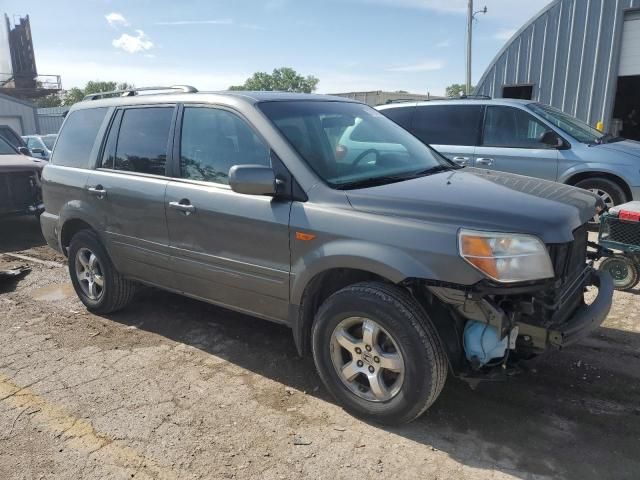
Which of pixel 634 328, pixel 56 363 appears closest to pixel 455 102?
pixel 634 328

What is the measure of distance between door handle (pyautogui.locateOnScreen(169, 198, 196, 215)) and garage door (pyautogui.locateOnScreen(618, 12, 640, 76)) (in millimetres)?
12531

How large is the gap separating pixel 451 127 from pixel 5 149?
24.6ft

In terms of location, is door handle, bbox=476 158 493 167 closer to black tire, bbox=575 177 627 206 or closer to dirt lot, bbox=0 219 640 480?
black tire, bbox=575 177 627 206

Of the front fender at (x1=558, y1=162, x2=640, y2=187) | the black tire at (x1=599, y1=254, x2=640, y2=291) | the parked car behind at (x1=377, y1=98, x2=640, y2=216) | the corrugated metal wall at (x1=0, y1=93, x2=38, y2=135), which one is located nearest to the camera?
the black tire at (x1=599, y1=254, x2=640, y2=291)

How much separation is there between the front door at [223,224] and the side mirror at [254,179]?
0.16 meters

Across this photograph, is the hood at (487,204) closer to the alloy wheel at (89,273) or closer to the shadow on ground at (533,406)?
the shadow on ground at (533,406)

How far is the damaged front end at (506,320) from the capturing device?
2.59 m

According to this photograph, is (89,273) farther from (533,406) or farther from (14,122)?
(14,122)

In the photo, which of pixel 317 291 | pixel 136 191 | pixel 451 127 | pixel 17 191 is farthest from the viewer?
pixel 17 191

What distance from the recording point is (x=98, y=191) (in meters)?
4.34

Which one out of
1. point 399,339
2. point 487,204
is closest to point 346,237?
point 399,339

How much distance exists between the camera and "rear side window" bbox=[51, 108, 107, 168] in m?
4.63

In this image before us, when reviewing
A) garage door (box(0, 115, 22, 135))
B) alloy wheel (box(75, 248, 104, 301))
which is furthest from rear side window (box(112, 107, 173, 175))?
garage door (box(0, 115, 22, 135))

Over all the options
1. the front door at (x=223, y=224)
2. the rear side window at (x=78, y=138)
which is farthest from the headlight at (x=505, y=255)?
the rear side window at (x=78, y=138)
